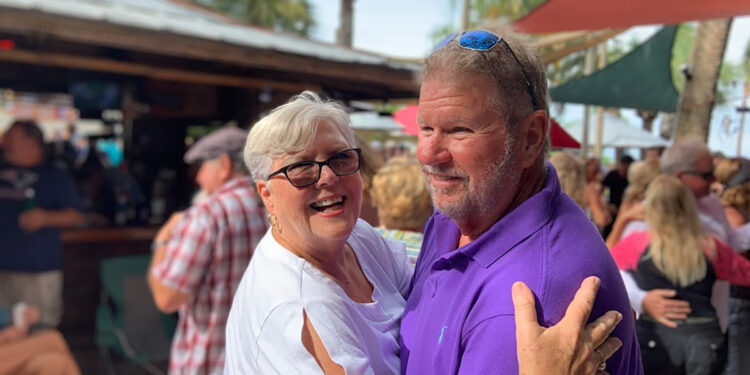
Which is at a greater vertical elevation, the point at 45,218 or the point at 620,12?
the point at 620,12

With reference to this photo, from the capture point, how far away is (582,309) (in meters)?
1.02

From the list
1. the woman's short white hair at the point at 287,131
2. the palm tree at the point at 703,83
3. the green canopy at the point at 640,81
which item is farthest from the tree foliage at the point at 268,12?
the woman's short white hair at the point at 287,131

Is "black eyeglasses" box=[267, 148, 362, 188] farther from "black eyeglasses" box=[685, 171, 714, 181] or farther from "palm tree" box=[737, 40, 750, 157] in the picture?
"palm tree" box=[737, 40, 750, 157]

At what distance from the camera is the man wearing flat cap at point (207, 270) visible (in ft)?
9.44

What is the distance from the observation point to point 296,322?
1.28 meters

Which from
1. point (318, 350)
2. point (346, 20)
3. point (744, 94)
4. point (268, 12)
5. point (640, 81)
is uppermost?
point (268, 12)

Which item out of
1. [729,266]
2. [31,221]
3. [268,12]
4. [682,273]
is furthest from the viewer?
[268,12]

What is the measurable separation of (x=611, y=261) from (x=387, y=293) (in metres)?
0.71

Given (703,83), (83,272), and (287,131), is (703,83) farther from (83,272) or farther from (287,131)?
(83,272)

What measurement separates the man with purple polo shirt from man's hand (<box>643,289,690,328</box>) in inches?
87.3

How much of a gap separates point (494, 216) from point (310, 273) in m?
Answer: 0.46

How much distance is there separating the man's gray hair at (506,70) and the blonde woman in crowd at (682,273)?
2404mm

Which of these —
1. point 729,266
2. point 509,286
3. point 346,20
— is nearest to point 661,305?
point 729,266

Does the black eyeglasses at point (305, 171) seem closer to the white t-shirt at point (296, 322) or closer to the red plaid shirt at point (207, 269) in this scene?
the white t-shirt at point (296, 322)
